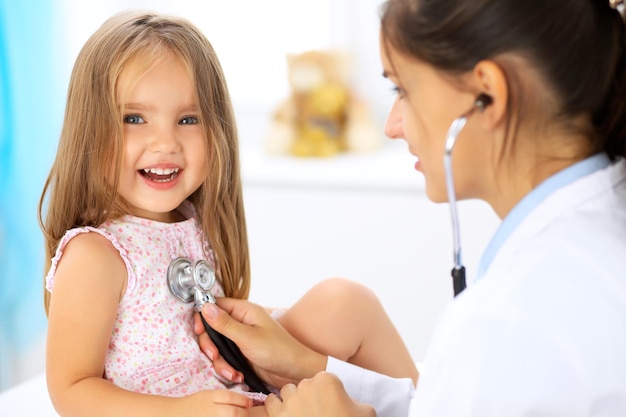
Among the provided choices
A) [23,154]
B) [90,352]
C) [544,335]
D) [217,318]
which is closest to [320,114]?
[23,154]

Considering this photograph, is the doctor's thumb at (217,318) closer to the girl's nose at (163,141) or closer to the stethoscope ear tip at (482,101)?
the girl's nose at (163,141)

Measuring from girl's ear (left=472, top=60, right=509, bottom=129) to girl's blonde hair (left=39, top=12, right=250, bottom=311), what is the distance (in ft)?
1.71

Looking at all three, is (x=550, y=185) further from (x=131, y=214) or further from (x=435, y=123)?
(x=131, y=214)

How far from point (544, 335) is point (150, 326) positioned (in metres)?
0.63

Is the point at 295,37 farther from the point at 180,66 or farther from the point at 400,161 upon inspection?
the point at 180,66

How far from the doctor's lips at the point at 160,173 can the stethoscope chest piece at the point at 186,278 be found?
0.40 feet

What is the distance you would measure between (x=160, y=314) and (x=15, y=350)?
1232 mm

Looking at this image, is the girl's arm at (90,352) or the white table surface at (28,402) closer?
the girl's arm at (90,352)

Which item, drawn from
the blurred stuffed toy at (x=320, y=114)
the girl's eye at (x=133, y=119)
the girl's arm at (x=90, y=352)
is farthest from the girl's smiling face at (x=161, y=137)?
the blurred stuffed toy at (x=320, y=114)

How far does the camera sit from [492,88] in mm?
935

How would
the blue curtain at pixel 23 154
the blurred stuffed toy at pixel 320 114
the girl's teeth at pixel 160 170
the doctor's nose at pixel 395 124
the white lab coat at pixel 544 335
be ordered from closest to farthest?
the white lab coat at pixel 544 335 < the doctor's nose at pixel 395 124 < the girl's teeth at pixel 160 170 < the blue curtain at pixel 23 154 < the blurred stuffed toy at pixel 320 114

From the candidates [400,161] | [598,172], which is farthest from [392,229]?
[598,172]

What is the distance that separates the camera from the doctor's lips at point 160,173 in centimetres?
133

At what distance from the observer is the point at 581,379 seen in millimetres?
874
